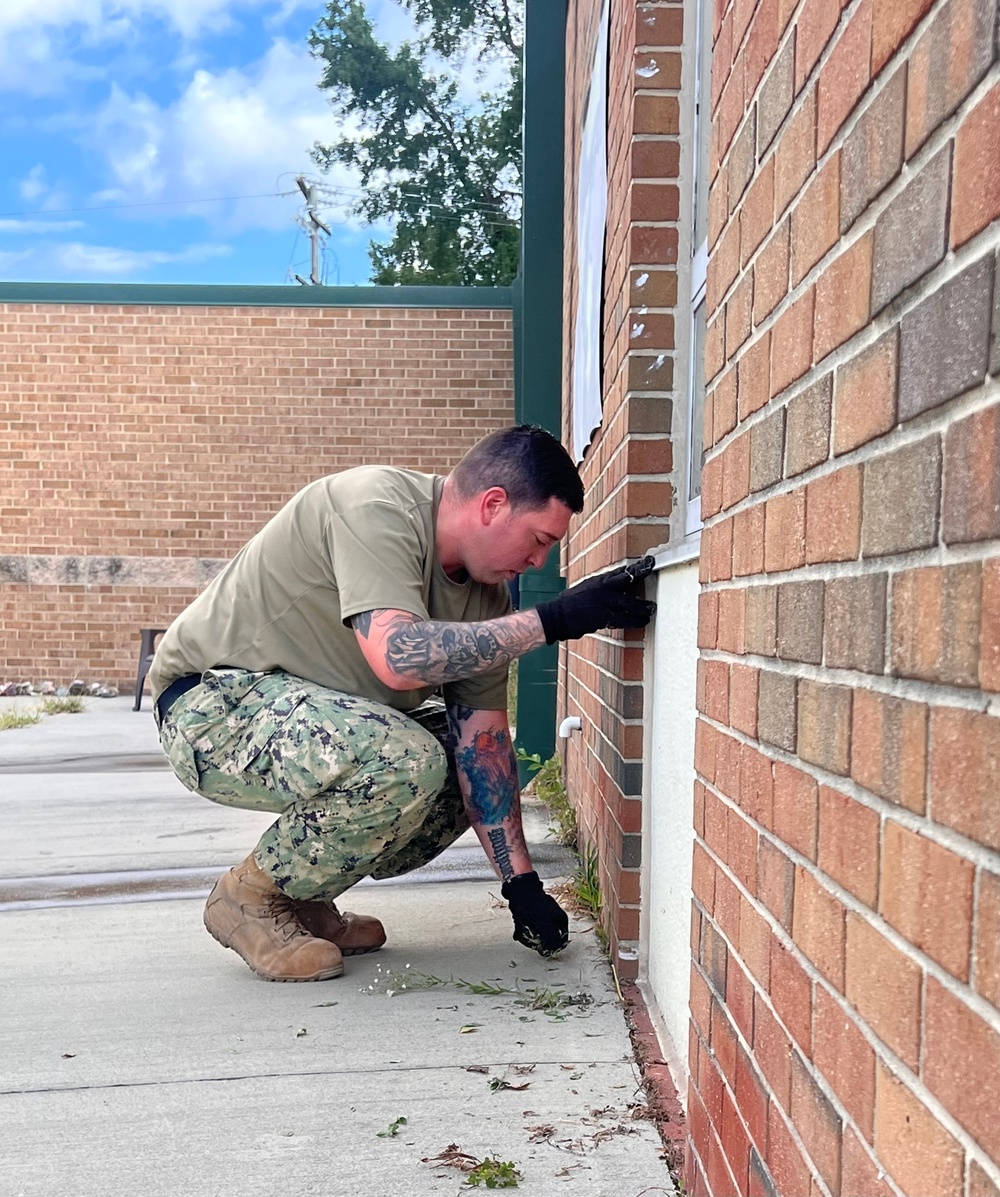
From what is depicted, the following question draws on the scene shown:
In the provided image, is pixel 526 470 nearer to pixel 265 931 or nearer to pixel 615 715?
pixel 615 715

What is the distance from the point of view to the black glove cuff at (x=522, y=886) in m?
2.73

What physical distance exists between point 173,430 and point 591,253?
334 inches

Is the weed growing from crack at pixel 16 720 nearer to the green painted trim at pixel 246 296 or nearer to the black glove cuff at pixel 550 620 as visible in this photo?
the green painted trim at pixel 246 296

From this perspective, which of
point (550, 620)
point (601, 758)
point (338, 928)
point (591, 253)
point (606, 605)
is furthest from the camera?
point (591, 253)

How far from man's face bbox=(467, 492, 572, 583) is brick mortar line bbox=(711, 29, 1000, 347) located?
4.58 feet

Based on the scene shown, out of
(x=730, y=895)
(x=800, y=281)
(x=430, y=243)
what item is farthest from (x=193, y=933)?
(x=430, y=243)

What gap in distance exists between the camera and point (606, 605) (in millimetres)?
2494

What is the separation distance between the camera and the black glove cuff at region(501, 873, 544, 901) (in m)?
2.73

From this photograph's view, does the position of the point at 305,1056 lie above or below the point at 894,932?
below

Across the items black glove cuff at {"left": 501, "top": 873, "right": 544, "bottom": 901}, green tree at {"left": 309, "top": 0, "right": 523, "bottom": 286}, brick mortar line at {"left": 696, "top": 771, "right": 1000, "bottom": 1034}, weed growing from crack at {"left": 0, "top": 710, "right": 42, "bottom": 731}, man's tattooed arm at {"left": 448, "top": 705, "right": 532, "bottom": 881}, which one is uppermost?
green tree at {"left": 309, "top": 0, "right": 523, "bottom": 286}

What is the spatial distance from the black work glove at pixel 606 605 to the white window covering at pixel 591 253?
82cm

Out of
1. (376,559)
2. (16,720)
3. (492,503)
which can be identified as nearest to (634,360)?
(492,503)

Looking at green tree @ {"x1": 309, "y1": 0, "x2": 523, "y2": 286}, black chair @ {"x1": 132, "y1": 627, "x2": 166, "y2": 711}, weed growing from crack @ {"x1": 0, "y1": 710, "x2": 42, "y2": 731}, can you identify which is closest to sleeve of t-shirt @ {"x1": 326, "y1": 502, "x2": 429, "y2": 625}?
weed growing from crack @ {"x1": 0, "y1": 710, "x2": 42, "y2": 731}

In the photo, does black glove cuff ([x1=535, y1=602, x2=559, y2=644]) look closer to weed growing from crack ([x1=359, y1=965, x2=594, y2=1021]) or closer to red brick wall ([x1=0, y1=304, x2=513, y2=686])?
weed growing from crack ([x1=359, y1=965, x2=594, y2=1021])
